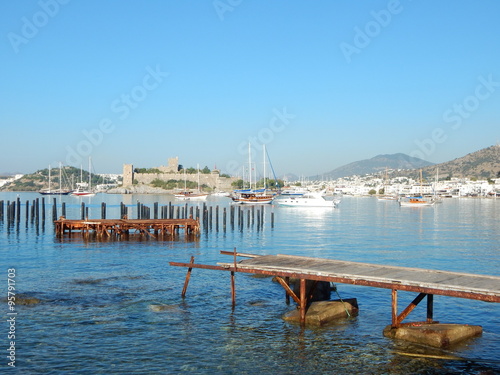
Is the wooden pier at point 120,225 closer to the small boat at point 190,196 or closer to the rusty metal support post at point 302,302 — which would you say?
the rusty metal support post at point 302,302

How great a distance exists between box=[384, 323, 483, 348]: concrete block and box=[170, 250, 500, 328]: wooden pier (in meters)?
0.37

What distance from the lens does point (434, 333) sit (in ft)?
49.9

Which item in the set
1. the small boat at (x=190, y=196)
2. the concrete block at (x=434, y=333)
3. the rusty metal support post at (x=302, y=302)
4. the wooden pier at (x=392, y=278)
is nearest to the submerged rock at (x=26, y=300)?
the wooden pier at (x=392, y=278)

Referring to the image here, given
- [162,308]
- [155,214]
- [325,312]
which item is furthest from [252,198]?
[325,312]

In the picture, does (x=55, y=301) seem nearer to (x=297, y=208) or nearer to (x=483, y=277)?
(x=483, y=277)

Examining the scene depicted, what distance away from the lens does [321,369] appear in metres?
13.7

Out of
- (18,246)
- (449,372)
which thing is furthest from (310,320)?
(18,246)

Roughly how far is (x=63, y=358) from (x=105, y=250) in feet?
73.9

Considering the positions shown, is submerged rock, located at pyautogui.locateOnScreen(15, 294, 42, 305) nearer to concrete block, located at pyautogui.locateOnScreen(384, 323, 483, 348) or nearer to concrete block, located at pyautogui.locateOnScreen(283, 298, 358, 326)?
concrete block, located at pyautogui.locateOnScreen(283, 298, 358, 326)

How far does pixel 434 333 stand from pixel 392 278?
1.89 meters

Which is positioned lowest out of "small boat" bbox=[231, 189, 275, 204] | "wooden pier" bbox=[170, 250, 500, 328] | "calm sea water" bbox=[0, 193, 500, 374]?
"calm sea water" bbox=[0, 193, 500, 374]

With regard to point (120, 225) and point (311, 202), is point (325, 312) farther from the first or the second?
point (311, 202)

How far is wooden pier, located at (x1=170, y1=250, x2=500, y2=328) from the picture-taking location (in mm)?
14491

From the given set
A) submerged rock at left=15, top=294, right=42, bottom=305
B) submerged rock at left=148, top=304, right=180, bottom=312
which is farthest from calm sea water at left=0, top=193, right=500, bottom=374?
submerged rock at left=15, top=294, right=42, bottom=305
